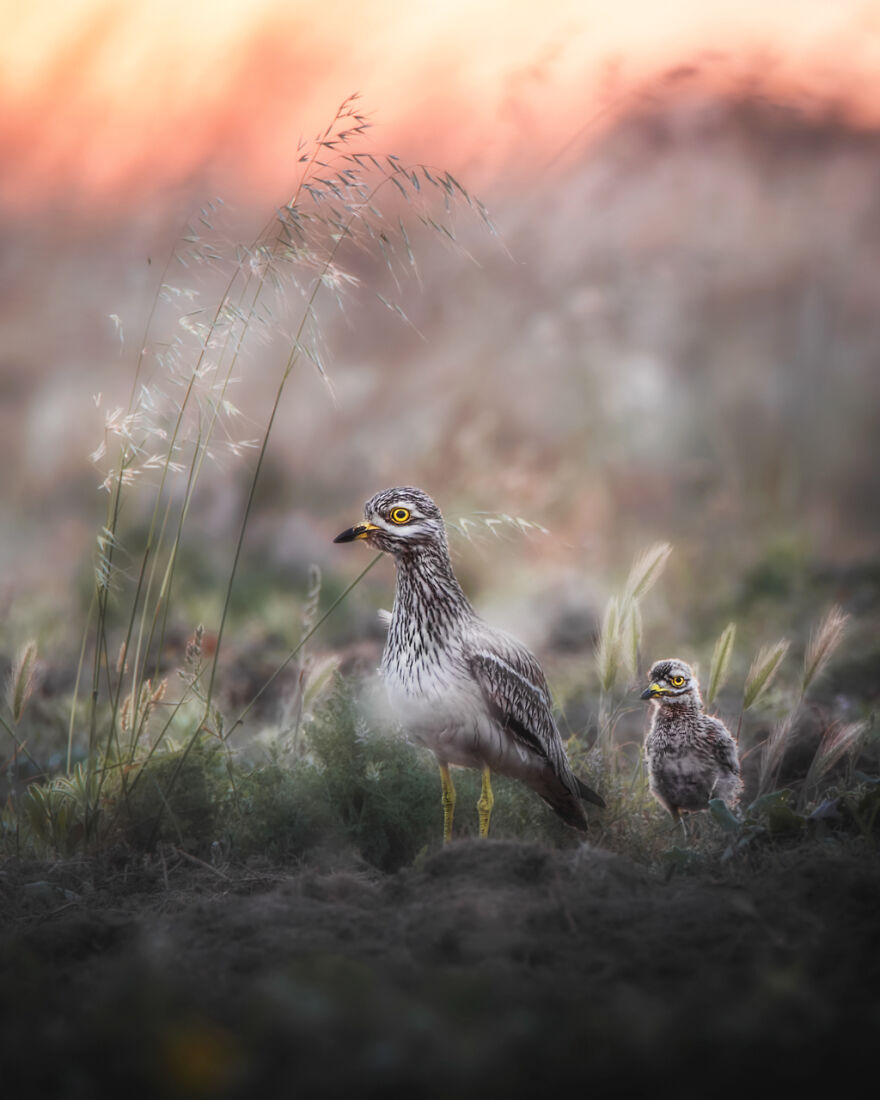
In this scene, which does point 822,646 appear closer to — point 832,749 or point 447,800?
point 832,749

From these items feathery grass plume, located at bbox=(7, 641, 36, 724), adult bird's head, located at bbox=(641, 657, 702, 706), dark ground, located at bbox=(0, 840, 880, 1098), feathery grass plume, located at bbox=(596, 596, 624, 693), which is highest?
feathery grass plume, located at bbox=(7, 641, 36, 724)

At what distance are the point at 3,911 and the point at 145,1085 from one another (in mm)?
1811

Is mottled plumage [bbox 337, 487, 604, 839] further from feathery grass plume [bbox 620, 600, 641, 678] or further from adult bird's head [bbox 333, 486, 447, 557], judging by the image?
feathery grass plume [bbox 620, 600, 641, 678]

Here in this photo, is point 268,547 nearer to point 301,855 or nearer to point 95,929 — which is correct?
point 301,855


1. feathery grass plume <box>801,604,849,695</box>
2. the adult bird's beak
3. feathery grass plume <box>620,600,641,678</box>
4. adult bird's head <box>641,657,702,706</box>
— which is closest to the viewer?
the adult bird's beak

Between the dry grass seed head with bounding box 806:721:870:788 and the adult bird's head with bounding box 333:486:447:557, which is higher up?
the adult bird's head with bounding box 333:486:447:557

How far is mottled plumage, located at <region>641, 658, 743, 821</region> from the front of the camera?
412cm

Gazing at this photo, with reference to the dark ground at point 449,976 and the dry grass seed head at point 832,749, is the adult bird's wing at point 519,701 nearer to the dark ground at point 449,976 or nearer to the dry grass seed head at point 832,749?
the dark ground at point 449,976

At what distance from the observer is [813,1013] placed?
5.74 ft

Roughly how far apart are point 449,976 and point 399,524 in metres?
2.00

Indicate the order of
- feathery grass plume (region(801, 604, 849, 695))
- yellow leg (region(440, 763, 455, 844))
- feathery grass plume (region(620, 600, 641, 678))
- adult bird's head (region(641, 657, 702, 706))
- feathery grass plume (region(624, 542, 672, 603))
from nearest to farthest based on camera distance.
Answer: yellow leg (region(440, 763, 455, 844))
feathery grass plume (region(801, 604, 849, 695))
feathery grass plume (region(620, 600, 641, 678))
feathery grass plume (region(624, 542, 672, 603))
adult bird's head (region(641, 657, 702, 706))

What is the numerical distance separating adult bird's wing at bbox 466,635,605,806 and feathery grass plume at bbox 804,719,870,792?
85 centimetres

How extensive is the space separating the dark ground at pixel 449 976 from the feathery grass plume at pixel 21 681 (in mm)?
674

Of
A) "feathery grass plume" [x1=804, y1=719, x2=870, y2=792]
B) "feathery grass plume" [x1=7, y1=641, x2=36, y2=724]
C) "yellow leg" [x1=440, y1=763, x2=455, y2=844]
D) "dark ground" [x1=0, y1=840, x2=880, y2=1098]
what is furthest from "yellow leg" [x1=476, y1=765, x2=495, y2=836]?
"feathery grass plume" [x1=7, y1=641, x2=36, y2=724]
